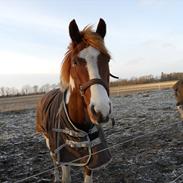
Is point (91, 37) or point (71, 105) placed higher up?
point (91, 37)

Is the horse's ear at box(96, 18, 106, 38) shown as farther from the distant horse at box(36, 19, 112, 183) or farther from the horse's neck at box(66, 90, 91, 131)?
the horse's neck at box(66, 90, 91, 131)

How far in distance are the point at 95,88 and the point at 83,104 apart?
1.79 feet

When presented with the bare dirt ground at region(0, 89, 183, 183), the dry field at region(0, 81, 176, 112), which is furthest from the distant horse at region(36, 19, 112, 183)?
the dry field at region(0, 81, 176, 112)

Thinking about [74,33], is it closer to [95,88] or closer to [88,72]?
[88,72]

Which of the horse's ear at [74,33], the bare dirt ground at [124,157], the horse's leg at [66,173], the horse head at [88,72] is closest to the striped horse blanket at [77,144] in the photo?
the horse head at [88,72]

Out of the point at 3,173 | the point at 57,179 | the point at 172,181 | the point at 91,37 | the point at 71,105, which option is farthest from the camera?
the point at 3,173

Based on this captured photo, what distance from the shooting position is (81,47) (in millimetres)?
3617

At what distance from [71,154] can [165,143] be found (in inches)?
164

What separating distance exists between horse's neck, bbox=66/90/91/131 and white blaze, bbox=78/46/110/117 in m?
0.45

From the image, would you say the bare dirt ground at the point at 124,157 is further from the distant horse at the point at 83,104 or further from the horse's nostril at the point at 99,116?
the horse's nostril at the point at 99,116

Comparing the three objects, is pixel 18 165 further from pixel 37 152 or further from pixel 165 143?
pixel 165 143

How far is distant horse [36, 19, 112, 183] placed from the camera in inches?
129

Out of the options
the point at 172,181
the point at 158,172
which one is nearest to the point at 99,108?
the point at 172,181

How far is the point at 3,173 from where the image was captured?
6508 millimetres
